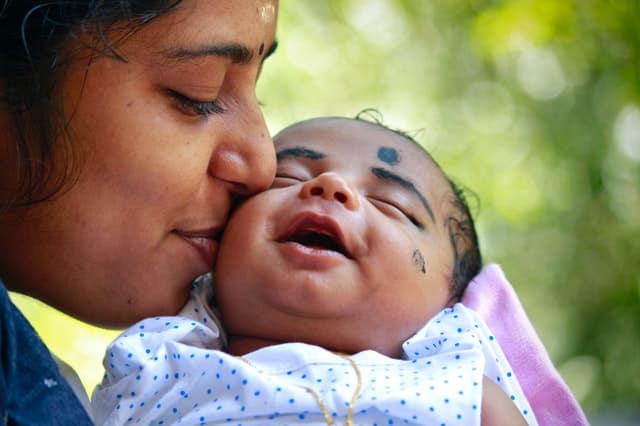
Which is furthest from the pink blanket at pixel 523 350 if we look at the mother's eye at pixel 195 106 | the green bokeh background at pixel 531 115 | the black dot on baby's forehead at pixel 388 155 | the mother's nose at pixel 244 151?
the green bokeh background at pixel 531 115

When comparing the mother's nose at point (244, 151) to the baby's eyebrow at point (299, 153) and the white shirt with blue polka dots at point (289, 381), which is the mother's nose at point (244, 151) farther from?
the white shirt with blue polka dots at point (289, 381)

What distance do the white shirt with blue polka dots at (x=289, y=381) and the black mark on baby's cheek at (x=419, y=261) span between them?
0.38ft

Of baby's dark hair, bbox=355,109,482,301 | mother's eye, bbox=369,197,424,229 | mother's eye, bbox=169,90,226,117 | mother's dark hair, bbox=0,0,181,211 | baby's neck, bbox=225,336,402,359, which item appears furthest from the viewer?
baby's dark hair, bbox=355,109,482,301

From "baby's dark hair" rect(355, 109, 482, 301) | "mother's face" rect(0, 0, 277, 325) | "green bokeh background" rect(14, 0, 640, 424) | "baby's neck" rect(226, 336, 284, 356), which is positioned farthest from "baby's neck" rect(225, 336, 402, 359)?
"green bokeh background" rect(14, 0, 640, 424)

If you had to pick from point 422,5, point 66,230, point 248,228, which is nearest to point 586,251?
point 422,5

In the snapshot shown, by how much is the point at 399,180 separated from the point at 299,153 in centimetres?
22

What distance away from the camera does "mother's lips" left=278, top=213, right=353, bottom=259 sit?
1.74 m

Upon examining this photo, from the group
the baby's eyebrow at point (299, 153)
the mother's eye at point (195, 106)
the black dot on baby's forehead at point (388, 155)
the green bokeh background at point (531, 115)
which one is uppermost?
the mother's eye at point (195, 106)

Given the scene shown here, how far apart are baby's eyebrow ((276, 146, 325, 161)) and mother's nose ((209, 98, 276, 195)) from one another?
0.62 feet

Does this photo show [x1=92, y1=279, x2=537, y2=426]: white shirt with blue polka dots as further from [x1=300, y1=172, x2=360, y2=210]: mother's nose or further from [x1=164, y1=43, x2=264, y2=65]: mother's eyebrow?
[x1=164, y1=43, x2=264, y2=65]: mother's eyebrow

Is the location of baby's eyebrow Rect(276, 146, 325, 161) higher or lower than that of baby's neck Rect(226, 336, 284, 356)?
higher

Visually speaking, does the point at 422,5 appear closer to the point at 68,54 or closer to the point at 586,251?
the point at 586,251

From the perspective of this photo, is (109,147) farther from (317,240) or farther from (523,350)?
(523,350)

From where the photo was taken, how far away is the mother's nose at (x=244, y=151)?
1700 mm
